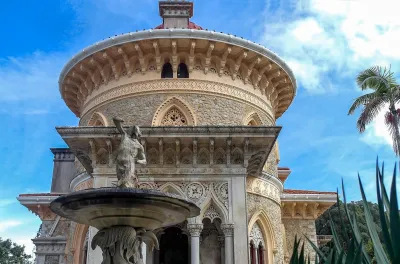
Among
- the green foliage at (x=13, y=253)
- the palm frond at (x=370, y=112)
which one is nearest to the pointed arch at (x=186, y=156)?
the palm frond at (x=370, y=112)

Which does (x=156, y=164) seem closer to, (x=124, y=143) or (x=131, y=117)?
(x=131, y=117)

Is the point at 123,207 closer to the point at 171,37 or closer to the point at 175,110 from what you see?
the point at 175,110

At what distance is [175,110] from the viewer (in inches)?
577

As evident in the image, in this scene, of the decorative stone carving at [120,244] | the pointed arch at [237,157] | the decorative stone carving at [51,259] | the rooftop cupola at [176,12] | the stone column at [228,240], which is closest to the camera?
the decorative stone carving at [120,244]

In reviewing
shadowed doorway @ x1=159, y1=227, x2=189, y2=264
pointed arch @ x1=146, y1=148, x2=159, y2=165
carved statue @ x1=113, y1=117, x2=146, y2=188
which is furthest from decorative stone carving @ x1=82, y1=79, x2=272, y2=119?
carved statue @ x1=113, y1=117, x2=146, y2=188

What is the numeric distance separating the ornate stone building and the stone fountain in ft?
14.4

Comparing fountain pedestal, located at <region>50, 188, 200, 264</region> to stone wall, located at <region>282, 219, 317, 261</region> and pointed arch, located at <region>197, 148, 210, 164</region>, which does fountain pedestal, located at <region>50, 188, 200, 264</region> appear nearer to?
pointed arch, located at <region>197, 148, 210, 164</region>

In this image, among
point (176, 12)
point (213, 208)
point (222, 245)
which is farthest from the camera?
point (176, 12)

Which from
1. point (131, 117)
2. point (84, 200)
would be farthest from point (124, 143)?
point (131, 117)

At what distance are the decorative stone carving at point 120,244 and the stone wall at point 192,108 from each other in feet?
23.4

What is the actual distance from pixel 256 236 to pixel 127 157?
7057 millimetres

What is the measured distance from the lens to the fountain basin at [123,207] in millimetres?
6645

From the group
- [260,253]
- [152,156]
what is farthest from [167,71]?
[260,253]

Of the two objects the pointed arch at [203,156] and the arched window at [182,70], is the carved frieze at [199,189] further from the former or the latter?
the arched window at [182,70]
